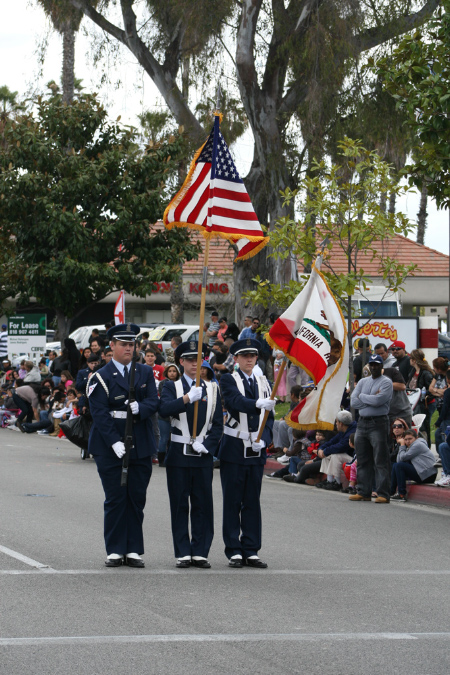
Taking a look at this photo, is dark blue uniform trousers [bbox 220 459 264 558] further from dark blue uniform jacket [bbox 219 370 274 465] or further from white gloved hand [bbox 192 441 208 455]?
white gloved hand [bbox 192 441 208 455]

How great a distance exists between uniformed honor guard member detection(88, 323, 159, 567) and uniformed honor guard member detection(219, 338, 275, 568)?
28.7 inches

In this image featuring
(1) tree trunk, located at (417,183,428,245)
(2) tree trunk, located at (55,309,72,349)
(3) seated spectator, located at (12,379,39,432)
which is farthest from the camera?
(1) tree trunk, located at (417,183,428,245)

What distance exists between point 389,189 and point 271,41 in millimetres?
9109

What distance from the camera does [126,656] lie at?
6051 millimetres

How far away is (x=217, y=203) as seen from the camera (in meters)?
9.94

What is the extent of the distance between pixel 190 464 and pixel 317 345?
62.4 inches

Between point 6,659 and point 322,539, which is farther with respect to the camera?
point 322,539

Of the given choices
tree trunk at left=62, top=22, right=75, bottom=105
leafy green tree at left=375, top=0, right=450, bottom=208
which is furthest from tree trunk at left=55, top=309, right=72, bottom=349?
leafy green tree at left=375, top=0, right=450, bottom=208

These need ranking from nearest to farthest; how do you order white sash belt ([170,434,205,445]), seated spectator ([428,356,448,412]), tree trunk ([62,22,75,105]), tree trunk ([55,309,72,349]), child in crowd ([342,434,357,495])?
white sash belt ([170,434,205,445]), child in crowd ([342,434,357,495]), seated spectator ([428,356,448,412]), tree trunk ([55,309,72,349]), tree trunk ([62,22,75,105])

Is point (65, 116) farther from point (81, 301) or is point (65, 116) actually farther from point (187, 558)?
point (187, 558)

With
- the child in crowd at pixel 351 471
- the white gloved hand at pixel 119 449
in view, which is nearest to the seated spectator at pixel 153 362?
the child in crowd at pixel 351 471

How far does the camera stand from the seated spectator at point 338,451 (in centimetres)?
1538

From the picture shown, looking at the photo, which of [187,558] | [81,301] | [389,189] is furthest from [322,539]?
[81,301]

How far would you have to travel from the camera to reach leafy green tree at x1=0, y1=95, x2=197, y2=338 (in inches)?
1097
